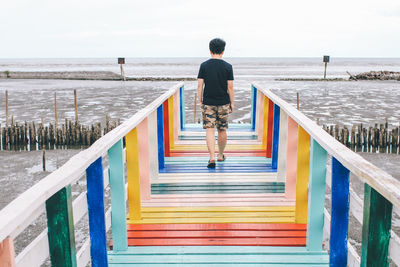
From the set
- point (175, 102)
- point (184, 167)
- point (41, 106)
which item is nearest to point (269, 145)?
point (184, 167)

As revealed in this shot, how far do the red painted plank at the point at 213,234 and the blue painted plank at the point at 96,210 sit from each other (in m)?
0.75

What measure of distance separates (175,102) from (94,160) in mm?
4731

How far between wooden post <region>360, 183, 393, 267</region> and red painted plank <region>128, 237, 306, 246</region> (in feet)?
4.46

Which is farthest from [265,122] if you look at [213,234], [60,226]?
[60,226]

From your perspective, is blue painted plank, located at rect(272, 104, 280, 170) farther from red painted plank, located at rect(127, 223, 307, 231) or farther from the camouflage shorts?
red painted plank, located at rect(127, 223, 307, 231)

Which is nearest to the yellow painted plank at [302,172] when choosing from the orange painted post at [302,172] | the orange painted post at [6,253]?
the orange painted post at [302,172]

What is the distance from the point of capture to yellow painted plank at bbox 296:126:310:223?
11.2ft

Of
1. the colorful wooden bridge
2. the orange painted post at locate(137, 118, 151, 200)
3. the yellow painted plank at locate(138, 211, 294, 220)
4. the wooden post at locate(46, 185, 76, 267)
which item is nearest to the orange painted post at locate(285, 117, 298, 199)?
the colorful wooden bridge

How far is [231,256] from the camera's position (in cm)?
305

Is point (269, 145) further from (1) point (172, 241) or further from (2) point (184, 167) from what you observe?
(1) point (172, 241)

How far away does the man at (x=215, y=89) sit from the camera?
4.72 metres

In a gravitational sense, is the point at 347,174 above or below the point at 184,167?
above

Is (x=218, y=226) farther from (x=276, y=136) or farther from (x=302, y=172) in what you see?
(x=276, y=136)

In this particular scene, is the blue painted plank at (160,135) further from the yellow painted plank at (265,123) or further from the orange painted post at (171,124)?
the yellow painted plank at (265,123)
